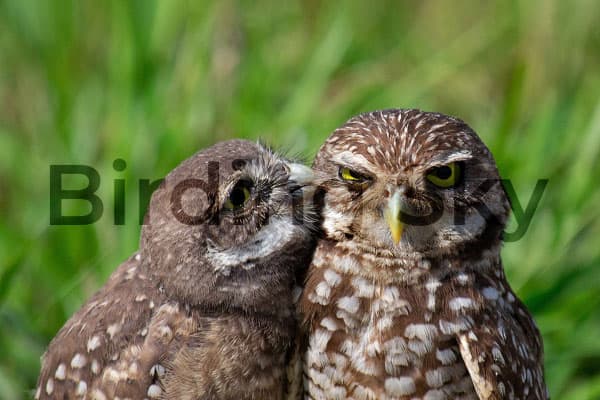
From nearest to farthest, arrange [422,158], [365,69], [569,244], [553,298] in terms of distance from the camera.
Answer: [422,158] < [553,298] < [569,244] < [365,69]

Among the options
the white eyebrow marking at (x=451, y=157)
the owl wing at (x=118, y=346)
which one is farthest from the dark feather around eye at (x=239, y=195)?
the white eyebrow marking at (x=451, y=157)

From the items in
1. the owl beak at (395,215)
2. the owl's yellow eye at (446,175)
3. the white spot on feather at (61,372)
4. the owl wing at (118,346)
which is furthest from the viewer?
the white spot on feather at (61,372)

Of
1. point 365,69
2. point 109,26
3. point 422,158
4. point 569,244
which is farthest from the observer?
point 109,26

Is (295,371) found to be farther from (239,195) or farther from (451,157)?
(451,157)

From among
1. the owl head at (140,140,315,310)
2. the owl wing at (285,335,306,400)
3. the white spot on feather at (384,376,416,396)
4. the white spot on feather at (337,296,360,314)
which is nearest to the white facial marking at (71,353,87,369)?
the owl head at (140,140,315,310)

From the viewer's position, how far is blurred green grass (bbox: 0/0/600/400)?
4.16 m

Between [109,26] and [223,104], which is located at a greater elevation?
[109,26]

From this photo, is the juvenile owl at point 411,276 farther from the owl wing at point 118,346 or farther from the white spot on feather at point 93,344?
the white spot on feather at point 93,344

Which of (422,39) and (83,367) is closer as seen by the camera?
(83,367)

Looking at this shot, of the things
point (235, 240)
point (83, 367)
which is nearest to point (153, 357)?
point (83, 367)

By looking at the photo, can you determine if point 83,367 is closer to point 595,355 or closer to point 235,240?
point 235,240

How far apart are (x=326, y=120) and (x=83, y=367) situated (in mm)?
2360

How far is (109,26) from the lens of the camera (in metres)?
6.34

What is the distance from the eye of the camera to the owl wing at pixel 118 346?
291 cm
